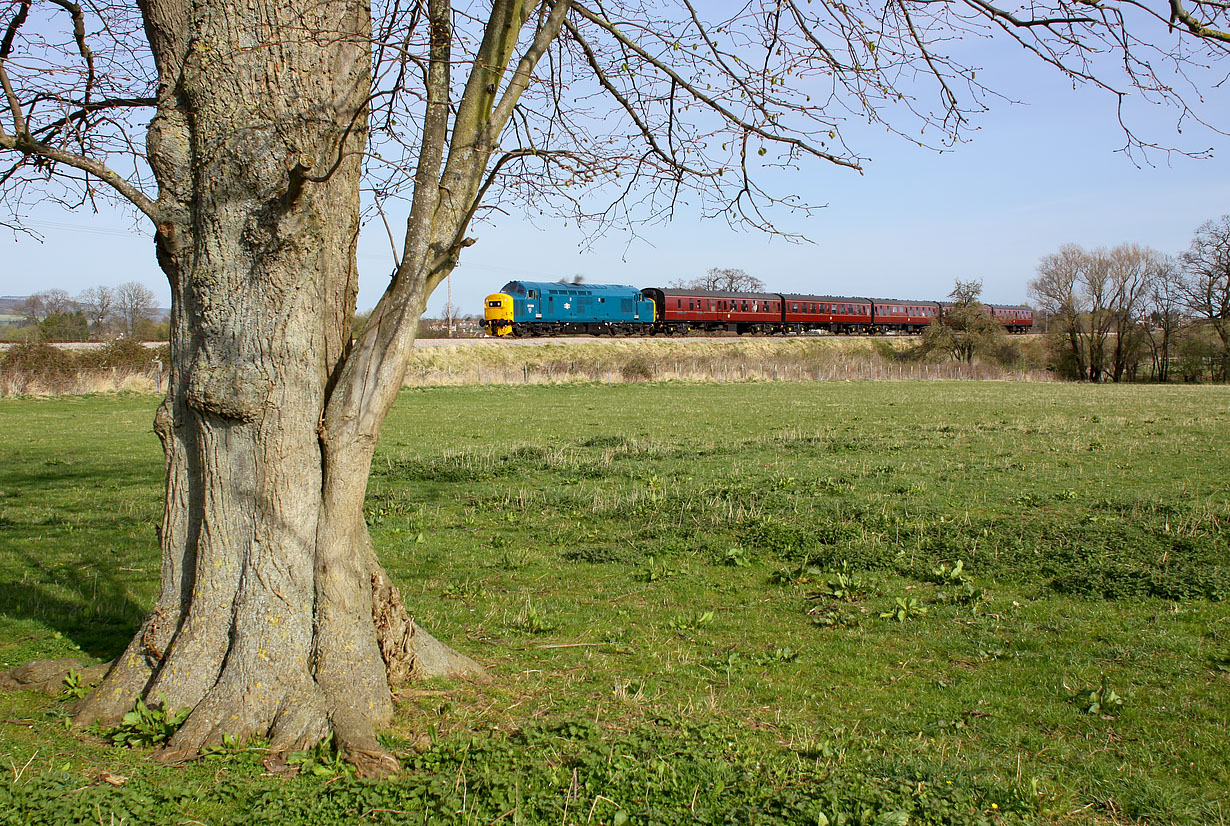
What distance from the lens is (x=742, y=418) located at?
67.0 feet

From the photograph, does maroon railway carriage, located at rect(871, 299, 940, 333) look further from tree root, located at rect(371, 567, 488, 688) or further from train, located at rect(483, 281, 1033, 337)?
tree root, located at rect(371, 567, 488, 688)

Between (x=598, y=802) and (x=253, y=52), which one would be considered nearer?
(x=598, y=802)

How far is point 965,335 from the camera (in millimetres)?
52312

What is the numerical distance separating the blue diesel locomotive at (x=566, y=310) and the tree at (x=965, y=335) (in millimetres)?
19298

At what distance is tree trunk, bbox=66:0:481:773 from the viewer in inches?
156

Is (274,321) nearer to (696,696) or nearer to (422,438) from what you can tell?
(696,696)

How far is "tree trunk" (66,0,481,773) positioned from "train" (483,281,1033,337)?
4144 cm

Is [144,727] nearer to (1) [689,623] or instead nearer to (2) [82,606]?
(2) [82,606]

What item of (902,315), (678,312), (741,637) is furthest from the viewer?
(902,315)

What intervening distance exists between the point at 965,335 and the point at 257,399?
54.4 m

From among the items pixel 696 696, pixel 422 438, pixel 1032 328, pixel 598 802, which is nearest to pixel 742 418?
pixel 422 438

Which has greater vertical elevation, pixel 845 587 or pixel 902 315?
pixel 902 315

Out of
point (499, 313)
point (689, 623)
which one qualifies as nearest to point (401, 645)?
point (689, 623)

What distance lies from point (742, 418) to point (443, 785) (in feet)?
57.4
